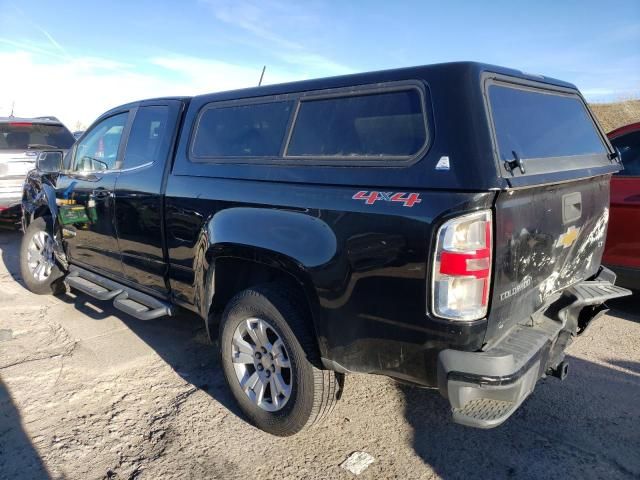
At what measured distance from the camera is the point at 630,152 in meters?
4.50

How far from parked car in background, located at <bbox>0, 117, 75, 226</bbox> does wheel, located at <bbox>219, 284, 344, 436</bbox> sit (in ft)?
21.3

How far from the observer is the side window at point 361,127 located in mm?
2246

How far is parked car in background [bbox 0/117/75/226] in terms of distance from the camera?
7711 millimetres

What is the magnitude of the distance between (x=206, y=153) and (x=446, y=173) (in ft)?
6.05

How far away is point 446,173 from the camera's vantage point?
2.05m

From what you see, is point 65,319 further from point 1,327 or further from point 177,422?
point 177,422

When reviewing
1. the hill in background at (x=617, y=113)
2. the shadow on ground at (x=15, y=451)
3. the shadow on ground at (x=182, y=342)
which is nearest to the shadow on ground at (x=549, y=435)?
the shadow on ground at (x=182, y=342)

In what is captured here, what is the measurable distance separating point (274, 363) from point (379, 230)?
45.0 inches

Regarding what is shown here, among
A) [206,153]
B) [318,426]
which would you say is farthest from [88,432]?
[206,153]

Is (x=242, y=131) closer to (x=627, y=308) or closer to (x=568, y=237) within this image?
(x=568, y=237)

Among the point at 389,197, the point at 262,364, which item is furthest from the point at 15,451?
the point at 389,197

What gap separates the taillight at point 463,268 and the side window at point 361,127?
0.42m

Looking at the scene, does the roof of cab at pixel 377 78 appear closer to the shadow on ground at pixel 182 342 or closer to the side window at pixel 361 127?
the side window at pixel 361 127

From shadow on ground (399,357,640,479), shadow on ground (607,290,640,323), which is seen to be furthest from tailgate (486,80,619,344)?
shadow on ground (607,290,640,323)
